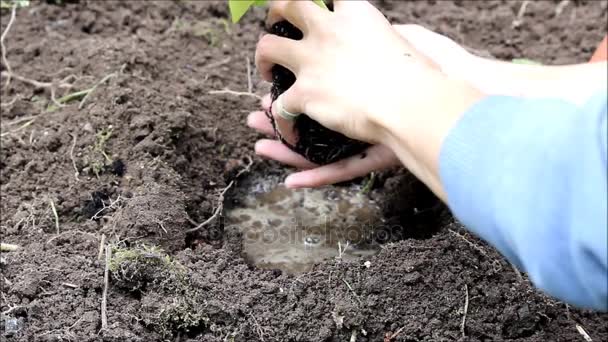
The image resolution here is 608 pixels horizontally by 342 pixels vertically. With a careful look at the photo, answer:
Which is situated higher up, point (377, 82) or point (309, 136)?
point (377, 82)

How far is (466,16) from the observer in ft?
7.82

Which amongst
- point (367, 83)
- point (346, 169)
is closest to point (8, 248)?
point (346, 169)

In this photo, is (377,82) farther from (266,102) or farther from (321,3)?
(266,102)

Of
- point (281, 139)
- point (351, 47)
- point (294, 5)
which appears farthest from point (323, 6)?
point (281, 139)

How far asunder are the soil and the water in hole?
0.17 feet

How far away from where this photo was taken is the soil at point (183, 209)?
4.86ft

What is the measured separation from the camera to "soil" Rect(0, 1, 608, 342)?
1.48m

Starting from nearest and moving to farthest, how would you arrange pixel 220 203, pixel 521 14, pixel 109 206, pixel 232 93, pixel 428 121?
1. pixel 428 121
2. pixel 109 206
3. pixel 220 203
4. pixel 232 93
5. pixel 521 14

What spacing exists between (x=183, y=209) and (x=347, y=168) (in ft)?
1.23

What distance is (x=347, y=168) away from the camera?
173 cm

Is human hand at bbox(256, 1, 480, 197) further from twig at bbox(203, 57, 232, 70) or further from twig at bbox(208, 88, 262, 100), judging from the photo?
twig at bbox(203, 57, 232, 70)

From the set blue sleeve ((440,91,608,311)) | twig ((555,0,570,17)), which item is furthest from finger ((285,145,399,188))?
twig ((555,0,570,17))

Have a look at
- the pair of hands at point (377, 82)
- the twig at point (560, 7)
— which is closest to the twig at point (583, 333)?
the pair of hands at point (377, 82)

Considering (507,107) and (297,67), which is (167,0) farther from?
(507,107)
